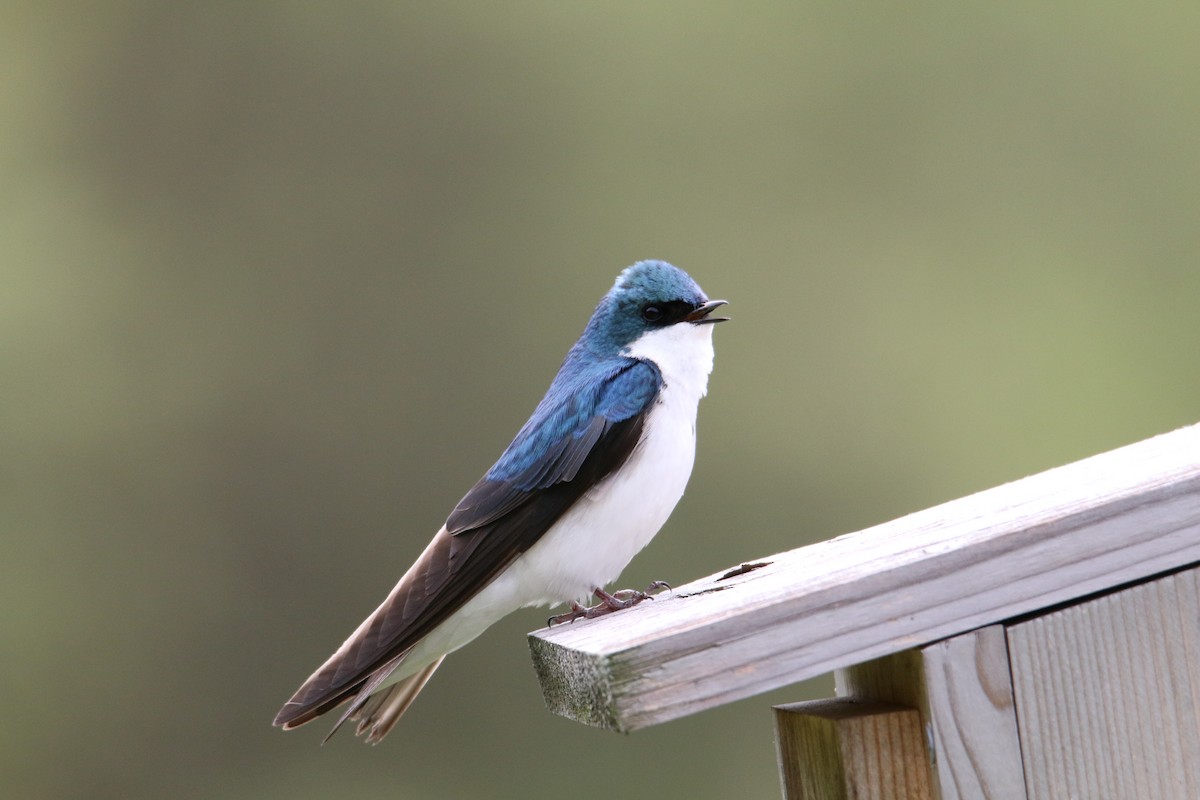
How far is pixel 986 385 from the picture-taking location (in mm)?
8336

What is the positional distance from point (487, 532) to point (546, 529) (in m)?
0.11

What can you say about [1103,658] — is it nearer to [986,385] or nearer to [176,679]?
[176,679]

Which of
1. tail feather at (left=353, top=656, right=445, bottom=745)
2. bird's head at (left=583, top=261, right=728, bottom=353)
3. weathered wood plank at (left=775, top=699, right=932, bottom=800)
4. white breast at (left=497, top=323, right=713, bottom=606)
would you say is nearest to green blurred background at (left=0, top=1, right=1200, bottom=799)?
bird's head at (left=583, top=261, right=728, bottom=353)

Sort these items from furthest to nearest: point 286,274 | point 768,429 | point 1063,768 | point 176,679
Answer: point 768,429, point 286,274, point 176,679, point 1063,768

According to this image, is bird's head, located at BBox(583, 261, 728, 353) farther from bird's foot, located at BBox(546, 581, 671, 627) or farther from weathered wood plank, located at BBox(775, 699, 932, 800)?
weathered wood plank, located at BBox(775, 699, 932, 800)

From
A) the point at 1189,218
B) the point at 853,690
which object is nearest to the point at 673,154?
the point at 1189,218

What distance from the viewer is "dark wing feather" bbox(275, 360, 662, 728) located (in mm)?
2365

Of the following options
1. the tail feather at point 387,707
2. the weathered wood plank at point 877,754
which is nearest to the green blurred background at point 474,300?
the tail feather at point 387,707

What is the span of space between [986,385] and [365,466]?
10.9 feet

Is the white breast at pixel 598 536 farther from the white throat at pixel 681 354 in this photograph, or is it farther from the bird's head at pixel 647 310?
the bird's head at pixel 647 310

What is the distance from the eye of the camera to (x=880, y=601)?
1.78m

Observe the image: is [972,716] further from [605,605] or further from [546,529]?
[546,529]

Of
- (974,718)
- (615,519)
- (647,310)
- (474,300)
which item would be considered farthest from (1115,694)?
(474,300)

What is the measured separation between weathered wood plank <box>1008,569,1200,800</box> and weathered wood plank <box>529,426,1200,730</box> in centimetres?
5
